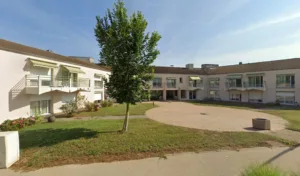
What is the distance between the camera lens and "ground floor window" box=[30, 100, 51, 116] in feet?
43.2

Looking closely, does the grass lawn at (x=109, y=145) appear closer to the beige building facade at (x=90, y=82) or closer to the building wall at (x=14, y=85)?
the beige building facade at (x=90, y=82)

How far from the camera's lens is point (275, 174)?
3.53m

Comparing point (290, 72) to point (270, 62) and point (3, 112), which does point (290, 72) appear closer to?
point (270, 62)

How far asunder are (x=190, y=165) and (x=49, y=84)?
48.6ft

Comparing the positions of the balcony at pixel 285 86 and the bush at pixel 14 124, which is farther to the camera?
the balcony at pixel 285 86

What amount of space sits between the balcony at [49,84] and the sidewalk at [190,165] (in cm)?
915

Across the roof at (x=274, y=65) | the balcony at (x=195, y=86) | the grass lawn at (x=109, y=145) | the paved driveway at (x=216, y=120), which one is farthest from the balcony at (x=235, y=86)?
the grass lawn at (x=109, y=145)

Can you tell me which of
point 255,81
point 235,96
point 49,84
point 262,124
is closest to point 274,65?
point 255,81

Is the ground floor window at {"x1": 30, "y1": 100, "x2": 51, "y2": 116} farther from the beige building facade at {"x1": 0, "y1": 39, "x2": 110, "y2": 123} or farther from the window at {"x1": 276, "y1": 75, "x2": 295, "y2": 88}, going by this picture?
the window at {"x1": 276, "y1": 75, "x2": 295, "y2": 88}

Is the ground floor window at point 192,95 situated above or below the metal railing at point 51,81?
below

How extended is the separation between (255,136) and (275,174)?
18.1 ft

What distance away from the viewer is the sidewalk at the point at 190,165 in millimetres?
4656

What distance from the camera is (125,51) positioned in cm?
780

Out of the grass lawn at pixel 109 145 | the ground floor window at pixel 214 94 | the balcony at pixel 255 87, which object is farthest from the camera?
the ground floor window at pixel 214 94
